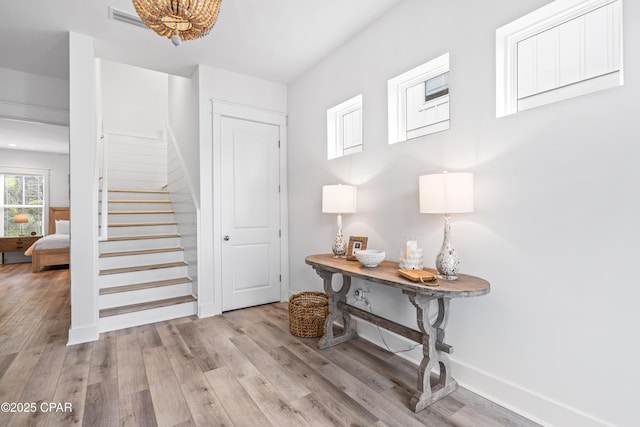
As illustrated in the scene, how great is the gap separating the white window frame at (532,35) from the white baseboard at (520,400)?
1577 mm

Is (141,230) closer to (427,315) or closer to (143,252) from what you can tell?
(143,252)

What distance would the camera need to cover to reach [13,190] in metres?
7.39

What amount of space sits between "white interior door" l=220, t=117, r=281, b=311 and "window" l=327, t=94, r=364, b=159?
918 millimetres

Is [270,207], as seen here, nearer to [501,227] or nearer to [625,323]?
[501,227]

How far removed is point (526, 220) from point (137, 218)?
15.8 feet

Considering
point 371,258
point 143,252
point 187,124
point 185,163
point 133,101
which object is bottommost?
point 143,252

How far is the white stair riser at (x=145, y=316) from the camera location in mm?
2994

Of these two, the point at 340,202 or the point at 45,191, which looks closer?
the point at 340,202

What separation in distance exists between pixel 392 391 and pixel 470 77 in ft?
6.70

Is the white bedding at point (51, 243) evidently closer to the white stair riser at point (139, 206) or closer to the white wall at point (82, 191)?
the white stair riser at point (139, 206)

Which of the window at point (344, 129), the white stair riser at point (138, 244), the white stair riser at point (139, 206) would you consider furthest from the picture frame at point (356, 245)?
the white stair riser at point (139, 206)

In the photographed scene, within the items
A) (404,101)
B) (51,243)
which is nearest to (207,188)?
(404,101)

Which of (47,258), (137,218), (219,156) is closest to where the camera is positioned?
(219,156)

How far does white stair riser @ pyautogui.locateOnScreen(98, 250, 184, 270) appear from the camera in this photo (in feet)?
11.8
